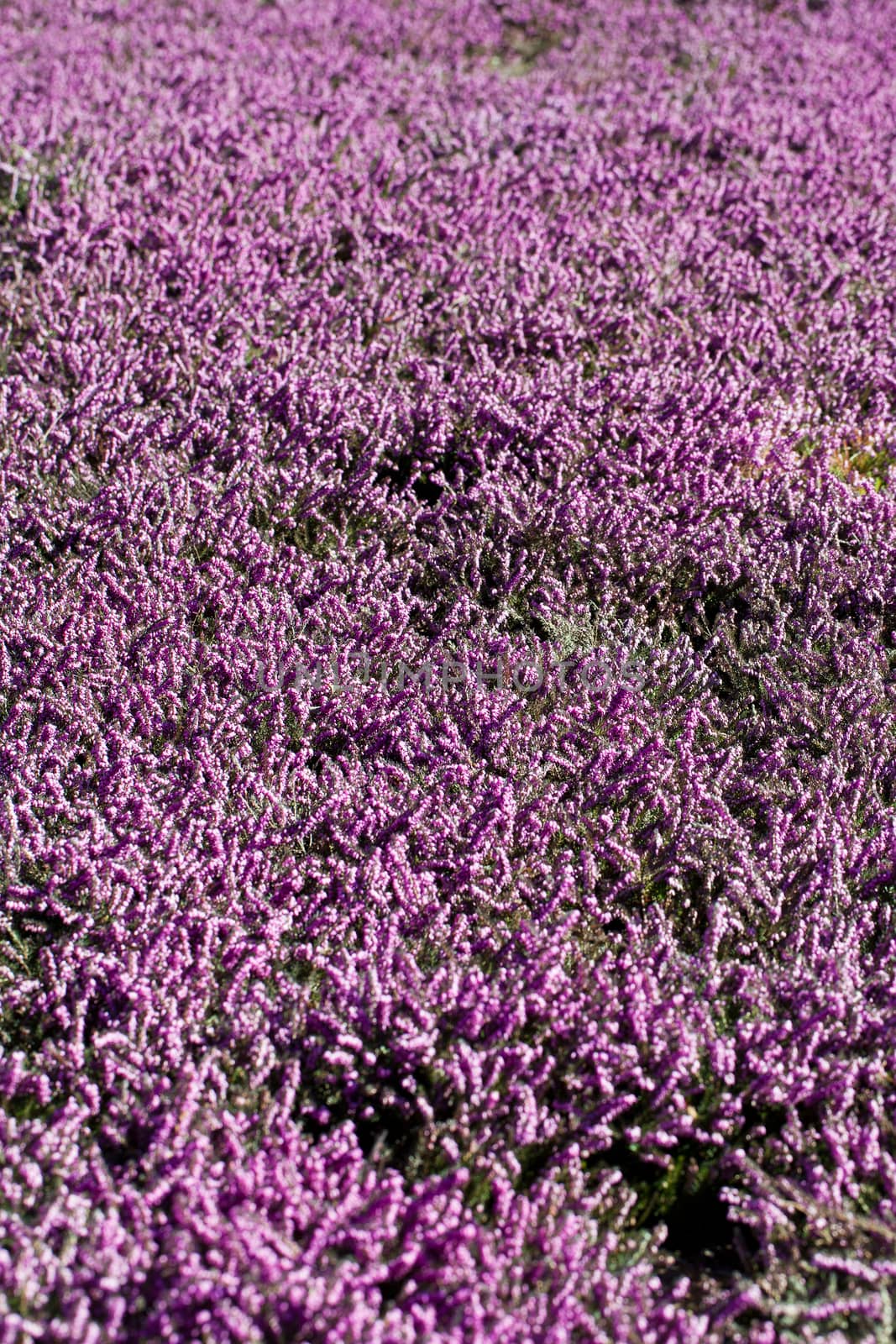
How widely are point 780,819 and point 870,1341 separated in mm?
1036

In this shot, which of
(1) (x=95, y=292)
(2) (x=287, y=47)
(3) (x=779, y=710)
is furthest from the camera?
(2) (x=287, y=47)

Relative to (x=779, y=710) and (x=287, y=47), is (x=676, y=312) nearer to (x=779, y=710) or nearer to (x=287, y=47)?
(x=779, y=710)

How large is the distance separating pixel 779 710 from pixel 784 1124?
3.49 feet

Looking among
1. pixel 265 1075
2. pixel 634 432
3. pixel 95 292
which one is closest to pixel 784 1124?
pixel 265 1075

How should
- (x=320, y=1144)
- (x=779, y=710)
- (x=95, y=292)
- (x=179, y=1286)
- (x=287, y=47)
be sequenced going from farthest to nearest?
(x=287, y=47), (x=95, y=292), (x=779, y=710), (x=320, y=1144), (x=179, y=1286)

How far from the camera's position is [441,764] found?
2.69m

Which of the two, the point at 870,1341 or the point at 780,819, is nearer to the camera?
the point at 870,1341

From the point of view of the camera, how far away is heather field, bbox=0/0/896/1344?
1.90 m

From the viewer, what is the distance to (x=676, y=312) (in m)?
4.41

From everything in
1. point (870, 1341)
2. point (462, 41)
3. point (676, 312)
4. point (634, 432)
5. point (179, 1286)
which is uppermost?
point (462, 41)

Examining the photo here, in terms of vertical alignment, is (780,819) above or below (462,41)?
below

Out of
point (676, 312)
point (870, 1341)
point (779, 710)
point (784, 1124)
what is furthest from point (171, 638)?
point (676, 312)

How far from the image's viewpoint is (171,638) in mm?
2900

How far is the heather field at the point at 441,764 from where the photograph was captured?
1.90 metres
